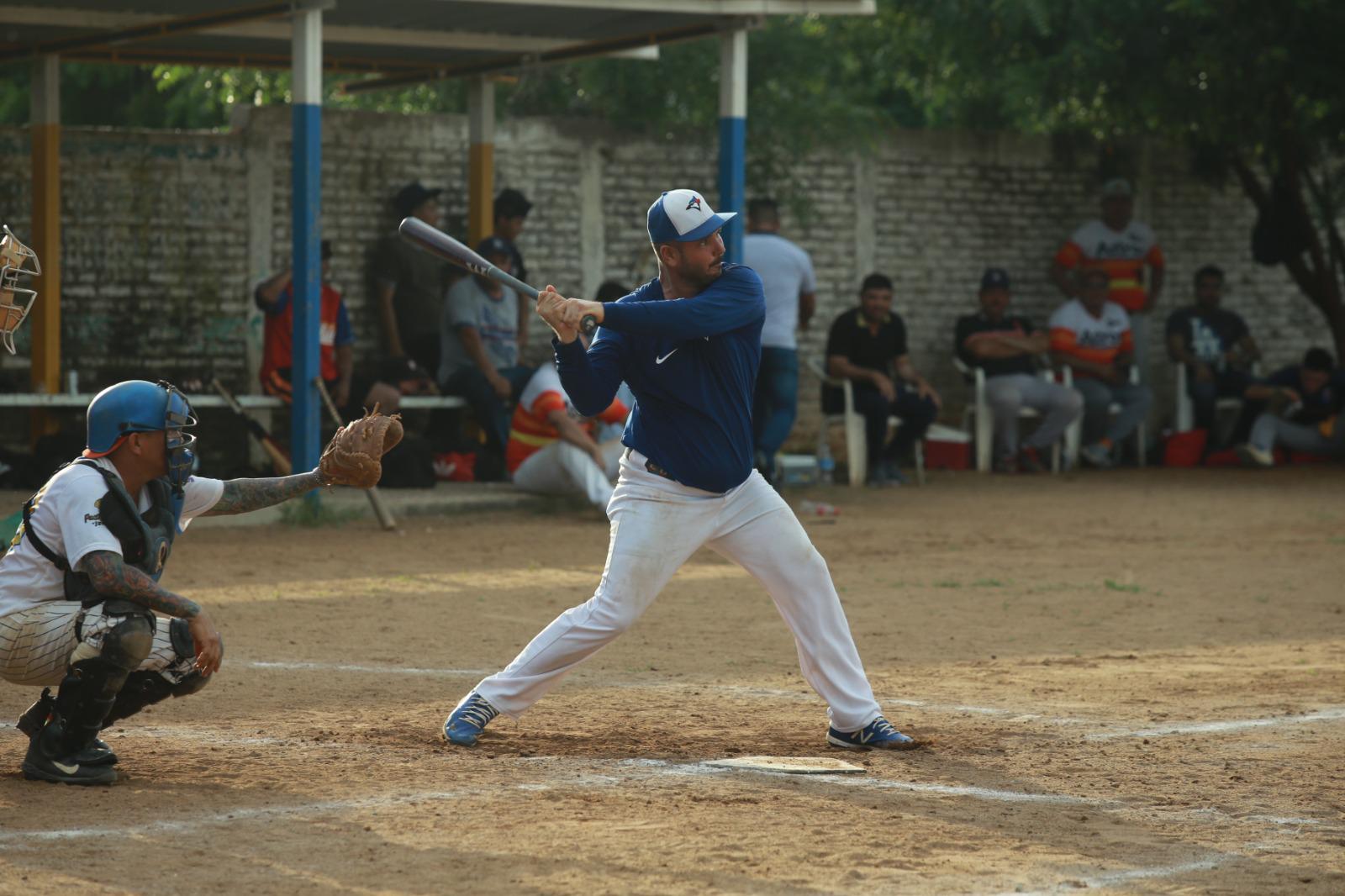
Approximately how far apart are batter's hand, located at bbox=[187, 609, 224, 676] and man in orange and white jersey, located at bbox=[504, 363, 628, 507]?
7.37m

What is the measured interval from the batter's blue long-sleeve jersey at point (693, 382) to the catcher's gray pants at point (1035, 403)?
11.4 meters

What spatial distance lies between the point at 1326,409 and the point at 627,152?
24.6 feet

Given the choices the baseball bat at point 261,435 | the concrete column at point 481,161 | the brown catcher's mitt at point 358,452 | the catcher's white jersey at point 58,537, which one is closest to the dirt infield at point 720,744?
the catcher's white jersey at point 58,537

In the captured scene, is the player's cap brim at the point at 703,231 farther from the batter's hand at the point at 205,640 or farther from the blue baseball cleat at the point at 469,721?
the batter's hand at the point at 205,640

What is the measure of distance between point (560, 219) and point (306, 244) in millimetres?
4579

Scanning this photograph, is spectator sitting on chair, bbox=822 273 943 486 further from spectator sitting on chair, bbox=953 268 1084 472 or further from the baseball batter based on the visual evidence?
the baseball batter

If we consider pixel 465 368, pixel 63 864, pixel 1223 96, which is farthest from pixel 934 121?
pixel 63 864

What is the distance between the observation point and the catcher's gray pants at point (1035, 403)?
690 inches

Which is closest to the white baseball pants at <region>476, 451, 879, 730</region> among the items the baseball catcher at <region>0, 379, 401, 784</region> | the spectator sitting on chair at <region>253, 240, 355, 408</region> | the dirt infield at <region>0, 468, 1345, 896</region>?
the dirt infield at <region>0, 468, 1345, 896</region>

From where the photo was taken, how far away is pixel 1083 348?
1816 centimetres

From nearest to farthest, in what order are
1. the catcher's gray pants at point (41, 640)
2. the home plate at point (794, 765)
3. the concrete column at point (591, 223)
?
the catcher's gray pants at point (41, 640), the home plate at point (794, 765), the concrete column at point (591, 223)

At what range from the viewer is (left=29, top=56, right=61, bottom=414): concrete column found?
582 inches

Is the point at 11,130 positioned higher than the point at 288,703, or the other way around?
the point at 11,130

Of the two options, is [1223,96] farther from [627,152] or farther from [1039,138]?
[627,152]
